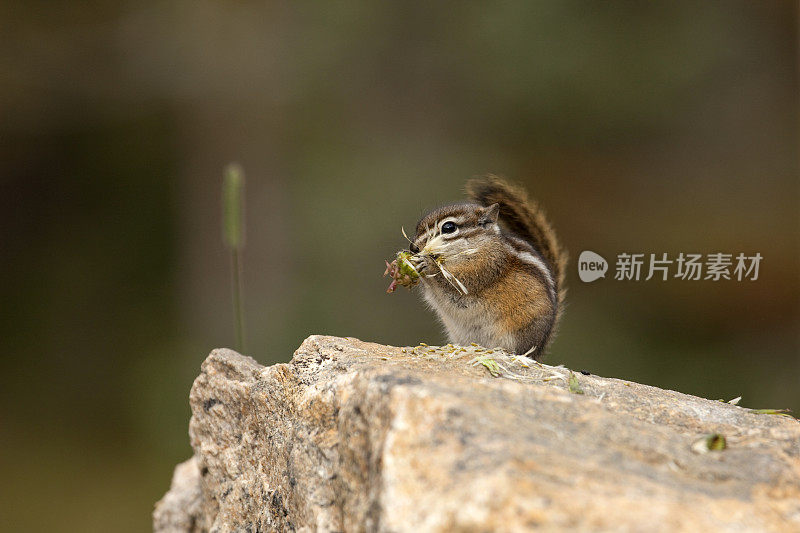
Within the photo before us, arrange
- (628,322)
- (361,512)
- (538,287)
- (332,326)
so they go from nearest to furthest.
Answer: (361,512) → (538,287) → (332,326) → (628,322)

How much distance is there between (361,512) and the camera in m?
1.15

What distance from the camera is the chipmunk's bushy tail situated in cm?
271

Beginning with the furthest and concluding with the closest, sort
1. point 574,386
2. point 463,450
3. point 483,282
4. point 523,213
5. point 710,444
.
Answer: point 523,213, point 483,282, point 574,386, point 710,444, point 463,450

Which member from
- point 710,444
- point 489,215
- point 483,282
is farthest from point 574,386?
point 489,215

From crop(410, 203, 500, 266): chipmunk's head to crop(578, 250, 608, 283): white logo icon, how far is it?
1.14 metres

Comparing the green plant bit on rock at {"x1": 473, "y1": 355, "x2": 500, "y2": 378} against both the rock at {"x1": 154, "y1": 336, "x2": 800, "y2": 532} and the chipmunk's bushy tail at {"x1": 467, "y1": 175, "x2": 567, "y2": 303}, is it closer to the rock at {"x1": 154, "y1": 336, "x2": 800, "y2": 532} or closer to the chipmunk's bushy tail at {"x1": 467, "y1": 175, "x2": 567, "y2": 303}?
the rock at {"x1": 154, "y1": 336, "x2": 800, "y2": 532}

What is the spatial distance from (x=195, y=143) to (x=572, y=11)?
2105mm

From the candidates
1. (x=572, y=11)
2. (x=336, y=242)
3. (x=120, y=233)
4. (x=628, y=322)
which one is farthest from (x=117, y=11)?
(x=628, y=322)

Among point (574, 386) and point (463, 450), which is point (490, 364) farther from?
point (463, 450)

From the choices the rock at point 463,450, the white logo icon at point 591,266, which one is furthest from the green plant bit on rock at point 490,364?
the white logo icon at point 591,266

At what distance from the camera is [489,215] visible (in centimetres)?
254

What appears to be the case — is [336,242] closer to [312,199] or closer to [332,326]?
[312,199]

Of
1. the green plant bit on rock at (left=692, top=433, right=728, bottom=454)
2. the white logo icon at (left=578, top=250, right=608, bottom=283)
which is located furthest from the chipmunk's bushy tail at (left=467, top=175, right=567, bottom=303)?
the green plant bit on rock at (left=692, top=433, right=728, bottom=454)

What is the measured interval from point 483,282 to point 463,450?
1453 mm
